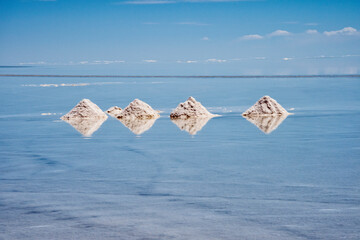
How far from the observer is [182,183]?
5270mm

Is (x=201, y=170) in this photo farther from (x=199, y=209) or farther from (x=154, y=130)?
(x=154, y=130)

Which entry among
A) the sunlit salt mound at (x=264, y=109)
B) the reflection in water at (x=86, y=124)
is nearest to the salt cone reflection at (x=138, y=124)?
the reflection in water at (x=86, y=124)

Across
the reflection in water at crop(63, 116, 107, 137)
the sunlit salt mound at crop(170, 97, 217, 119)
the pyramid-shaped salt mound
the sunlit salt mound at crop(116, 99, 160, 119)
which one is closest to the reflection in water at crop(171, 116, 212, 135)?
the sunlit salt mound at crop(170, 97, 217, 119)

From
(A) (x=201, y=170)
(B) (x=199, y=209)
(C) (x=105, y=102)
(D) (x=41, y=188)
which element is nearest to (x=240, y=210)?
(B) (x=199, y=209)

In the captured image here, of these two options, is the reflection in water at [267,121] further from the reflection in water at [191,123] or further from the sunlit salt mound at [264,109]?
the reflection in water at [191,123]

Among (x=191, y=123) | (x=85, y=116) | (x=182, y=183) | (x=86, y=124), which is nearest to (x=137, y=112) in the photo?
(x=85, y=116)

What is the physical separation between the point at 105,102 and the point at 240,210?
462 inches

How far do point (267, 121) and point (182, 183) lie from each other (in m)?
5.30

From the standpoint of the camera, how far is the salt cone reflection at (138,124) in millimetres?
9396

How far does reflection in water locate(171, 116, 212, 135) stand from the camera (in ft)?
30.7

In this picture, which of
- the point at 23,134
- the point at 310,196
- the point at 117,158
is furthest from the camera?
the point at 23,134

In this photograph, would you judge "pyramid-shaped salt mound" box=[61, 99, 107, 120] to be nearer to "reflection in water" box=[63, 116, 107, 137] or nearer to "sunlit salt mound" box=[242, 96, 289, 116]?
"reflection in water" box=[63, 116, 107, 137]

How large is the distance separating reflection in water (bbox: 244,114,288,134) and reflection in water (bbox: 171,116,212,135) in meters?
0.93

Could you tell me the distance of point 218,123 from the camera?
10125 millimetres
